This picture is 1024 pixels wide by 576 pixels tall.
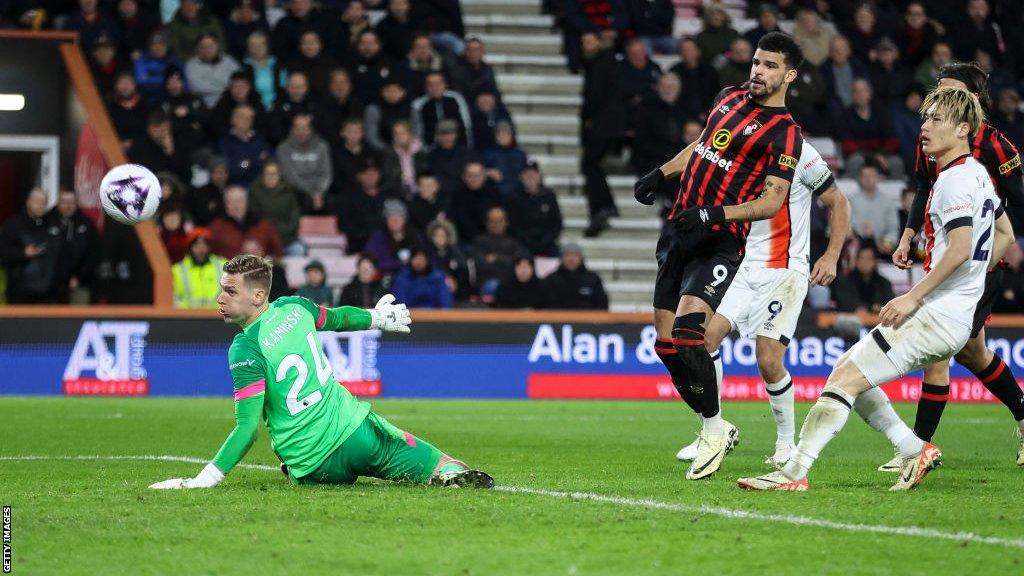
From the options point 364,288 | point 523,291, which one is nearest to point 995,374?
point 523,291

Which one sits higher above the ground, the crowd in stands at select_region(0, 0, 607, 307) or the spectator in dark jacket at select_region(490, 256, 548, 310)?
the crowd in stands at select_region(0, 0, 607, 307)

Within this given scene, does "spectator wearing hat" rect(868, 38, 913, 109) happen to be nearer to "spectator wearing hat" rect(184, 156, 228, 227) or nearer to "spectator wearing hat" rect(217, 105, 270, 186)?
"spectator wearing hat" rect(217, 105, 270, 186)

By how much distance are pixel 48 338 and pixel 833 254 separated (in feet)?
31.7

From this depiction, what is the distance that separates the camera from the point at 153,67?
1936 centimetres

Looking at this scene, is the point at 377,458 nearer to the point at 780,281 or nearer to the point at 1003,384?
the point at 780,281

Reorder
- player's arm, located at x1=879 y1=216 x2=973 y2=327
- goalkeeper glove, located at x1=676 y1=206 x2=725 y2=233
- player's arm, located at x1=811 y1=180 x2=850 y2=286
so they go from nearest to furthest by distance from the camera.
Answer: player's arm, located at x1=879 y1=216 x2=973 y2=327, goalkeeper glove, located at x1=676 y1=206 x2=725 y2=233, player's arm, located at x1=811 y1=180 x2=850 y2=286

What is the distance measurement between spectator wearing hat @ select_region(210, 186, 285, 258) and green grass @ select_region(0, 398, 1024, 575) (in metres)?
7.14

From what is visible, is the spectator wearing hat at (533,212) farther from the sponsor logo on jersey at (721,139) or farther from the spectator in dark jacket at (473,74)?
the sponsor logo on jersey at (721,139)

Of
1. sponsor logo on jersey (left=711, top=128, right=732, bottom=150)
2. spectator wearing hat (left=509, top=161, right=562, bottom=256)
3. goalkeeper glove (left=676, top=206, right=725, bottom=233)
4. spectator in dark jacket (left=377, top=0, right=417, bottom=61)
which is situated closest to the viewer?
goalkeeper glove (left=676, top=206, right=725, bottom=233)

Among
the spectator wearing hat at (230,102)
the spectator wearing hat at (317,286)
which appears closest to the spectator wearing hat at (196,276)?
the spectator wearing hat at (317,286)

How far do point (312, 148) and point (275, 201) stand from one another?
1.06 metres

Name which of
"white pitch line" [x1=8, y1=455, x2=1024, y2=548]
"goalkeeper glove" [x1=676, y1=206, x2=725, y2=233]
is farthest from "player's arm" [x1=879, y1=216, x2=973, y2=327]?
"goalkeeper glove" [x1=676, y1=206, x2=725, y2=233]

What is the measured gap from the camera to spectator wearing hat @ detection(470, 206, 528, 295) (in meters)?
18.4

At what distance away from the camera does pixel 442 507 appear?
21.9 ft
